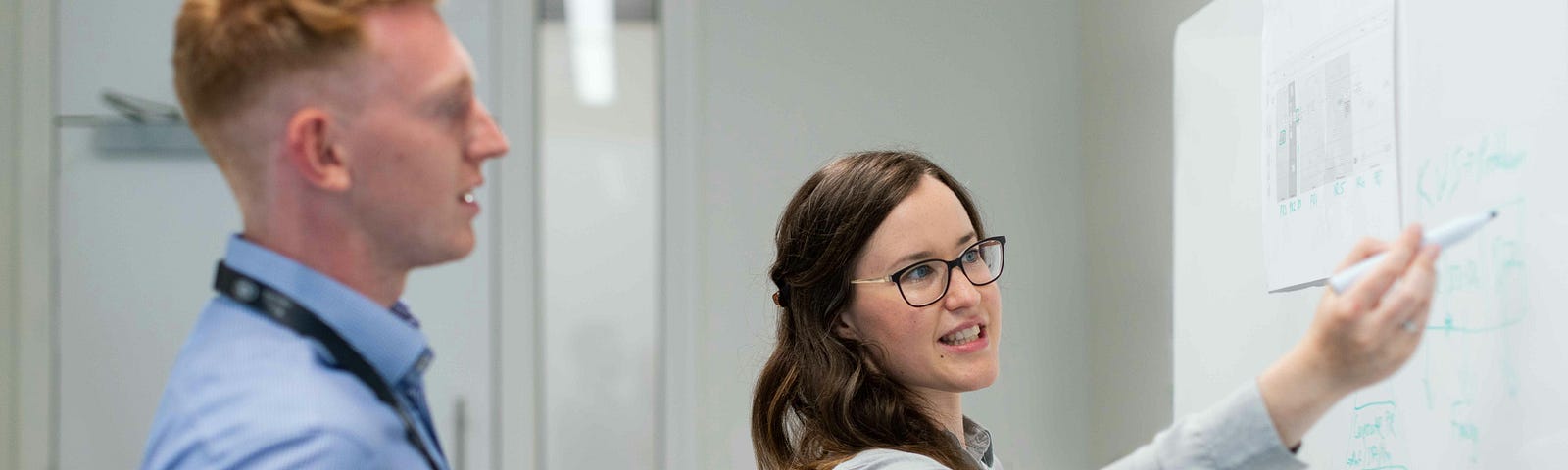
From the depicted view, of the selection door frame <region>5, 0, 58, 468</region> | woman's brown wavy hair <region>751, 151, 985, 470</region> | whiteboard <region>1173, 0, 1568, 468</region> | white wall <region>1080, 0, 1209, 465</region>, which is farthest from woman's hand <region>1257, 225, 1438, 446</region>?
door frame <region>5, 0, 58, 468</region>

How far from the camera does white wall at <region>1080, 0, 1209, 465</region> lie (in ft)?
7.79

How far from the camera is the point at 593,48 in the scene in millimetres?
2941

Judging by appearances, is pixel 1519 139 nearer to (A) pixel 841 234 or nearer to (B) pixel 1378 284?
(B) pixel 1378 284

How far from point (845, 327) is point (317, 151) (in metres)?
0.76

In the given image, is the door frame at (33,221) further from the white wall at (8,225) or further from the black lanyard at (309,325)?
the black lanyard at (309,325)

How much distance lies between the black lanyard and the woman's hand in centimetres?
55

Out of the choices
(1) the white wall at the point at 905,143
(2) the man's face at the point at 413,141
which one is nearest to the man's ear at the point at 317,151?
(2) the man's face at the point at 413,141

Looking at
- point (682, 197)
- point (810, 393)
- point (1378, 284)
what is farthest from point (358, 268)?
point (682, 197)

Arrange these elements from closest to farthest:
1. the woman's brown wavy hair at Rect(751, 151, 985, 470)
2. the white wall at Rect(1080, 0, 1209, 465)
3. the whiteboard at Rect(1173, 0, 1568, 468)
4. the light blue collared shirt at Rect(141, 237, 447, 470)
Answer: the light blue collared shirt at Rect(141, 237, 447, 470) → the whiteboard at Rect(1173, 0, 1568, 468) → the woman's brown wavy hair at Rect(751, 151, 985, 470) → the white wall at Rect(1080, 0, 1209, 465)

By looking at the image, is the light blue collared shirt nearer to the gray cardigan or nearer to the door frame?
the gray cardigan

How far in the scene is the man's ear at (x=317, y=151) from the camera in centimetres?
69

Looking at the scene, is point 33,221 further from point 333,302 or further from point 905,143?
point 333,302

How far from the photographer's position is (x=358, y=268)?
0.72 meters

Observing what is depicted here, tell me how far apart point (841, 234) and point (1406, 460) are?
1.98 ft
